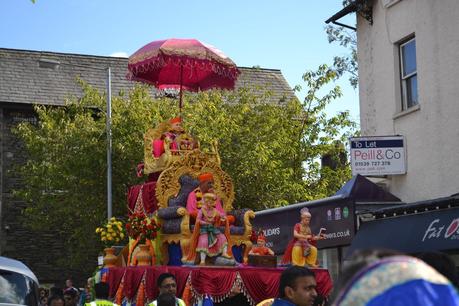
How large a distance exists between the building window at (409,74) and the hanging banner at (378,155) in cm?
101

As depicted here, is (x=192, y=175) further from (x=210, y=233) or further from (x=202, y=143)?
(x=202, y=143)

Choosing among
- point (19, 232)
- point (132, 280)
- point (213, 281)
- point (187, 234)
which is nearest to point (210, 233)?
point (187, 234)

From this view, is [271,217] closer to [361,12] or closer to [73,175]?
[361,12]

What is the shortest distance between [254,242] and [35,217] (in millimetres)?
15818

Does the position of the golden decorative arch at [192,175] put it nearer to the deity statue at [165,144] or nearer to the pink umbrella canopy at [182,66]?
the deity statue at [165,144]

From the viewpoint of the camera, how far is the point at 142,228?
1427 cm

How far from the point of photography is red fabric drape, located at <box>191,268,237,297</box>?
12906mm

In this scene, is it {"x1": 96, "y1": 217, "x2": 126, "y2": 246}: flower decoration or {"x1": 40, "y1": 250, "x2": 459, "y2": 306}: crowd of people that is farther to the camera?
{"x1": 96, "y1": 217, "x2": 126, "y2": 246}: flower decoration

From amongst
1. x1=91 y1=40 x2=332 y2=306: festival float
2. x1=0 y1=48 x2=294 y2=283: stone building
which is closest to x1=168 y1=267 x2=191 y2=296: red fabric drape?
x1=91 y1=40 x2=332 y2=306: festival float

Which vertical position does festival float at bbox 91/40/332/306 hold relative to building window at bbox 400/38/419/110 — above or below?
below

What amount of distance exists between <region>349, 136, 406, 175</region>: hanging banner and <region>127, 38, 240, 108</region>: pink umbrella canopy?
289cm

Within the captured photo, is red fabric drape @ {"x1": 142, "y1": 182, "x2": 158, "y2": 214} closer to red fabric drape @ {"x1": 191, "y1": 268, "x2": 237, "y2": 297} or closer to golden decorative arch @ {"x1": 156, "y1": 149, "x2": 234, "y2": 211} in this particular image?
golden decorative arch @ {"x1": 156, "y1": 149, "x2": 234, "y2": 211}

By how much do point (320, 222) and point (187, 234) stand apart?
4.99 metres

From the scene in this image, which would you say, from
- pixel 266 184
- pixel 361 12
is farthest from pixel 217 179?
pixel 266 184
